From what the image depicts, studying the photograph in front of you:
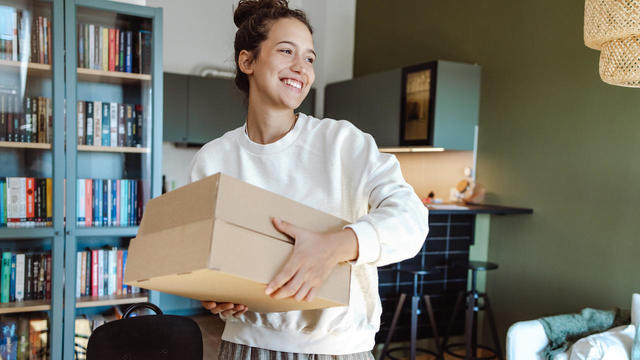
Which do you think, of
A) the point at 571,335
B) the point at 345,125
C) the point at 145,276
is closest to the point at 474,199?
the point at 571,335

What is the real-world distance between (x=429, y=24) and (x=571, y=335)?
307 centimetres

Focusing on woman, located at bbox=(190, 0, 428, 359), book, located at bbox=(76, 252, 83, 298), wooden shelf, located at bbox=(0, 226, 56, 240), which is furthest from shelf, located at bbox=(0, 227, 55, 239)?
woman, located at bbox=(190, 0, 428, 359)

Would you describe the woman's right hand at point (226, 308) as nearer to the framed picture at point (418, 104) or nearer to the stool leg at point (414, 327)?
the stool leg at point (414, 327)

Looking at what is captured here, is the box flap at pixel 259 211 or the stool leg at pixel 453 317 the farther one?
the stool leg at pixel 453 317

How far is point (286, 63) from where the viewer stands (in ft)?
3.15

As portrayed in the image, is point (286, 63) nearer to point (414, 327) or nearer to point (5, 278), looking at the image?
point (5, 278)

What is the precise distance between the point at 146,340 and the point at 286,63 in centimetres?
114

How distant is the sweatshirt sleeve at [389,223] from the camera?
767 mm

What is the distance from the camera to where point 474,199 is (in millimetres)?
4277

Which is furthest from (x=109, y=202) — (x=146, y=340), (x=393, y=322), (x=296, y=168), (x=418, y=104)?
(x=418, y=104)

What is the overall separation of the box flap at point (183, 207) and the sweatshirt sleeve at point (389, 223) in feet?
0.66

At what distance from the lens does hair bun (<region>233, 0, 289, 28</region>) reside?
1.02 meters

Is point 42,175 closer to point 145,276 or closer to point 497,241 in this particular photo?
point 145,276

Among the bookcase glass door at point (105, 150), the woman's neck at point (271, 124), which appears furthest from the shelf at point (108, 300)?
the woman's neck at point (271, 124)
